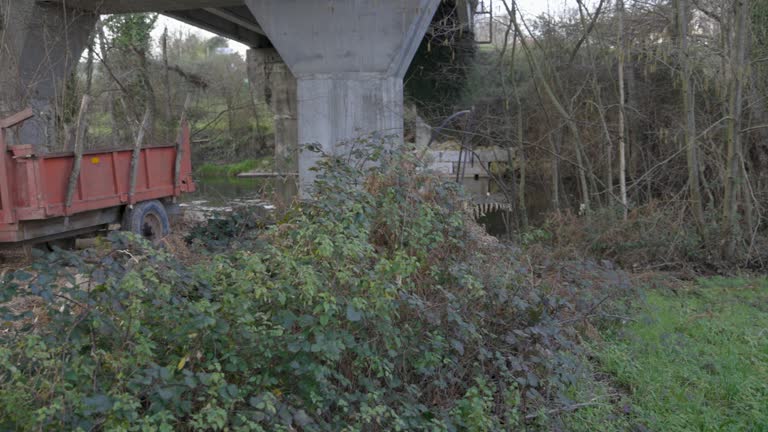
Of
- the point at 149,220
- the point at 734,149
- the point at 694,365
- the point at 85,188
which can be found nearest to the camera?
the point at 694,365

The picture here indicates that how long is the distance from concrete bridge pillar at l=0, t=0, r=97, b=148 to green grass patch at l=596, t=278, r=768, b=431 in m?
12.1

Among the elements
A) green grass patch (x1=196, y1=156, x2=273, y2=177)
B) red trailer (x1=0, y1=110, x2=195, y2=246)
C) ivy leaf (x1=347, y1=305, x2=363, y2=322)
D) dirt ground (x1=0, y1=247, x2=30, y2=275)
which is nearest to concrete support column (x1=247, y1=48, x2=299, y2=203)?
red trailer (x1=0, y1=110, x2=195, y2=246)

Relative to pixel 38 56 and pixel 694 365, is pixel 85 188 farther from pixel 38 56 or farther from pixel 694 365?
pixel 694 365

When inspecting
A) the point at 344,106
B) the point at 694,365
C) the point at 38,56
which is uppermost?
the point at 38,56

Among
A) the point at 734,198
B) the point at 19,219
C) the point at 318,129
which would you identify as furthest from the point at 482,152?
the point at 19,219

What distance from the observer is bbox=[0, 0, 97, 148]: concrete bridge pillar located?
14.8 metres

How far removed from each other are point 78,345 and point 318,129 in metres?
11.5

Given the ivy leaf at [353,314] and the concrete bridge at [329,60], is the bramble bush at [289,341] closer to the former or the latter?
the ivy leaf at [353,314]

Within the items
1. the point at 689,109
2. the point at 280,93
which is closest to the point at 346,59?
the point at 689,109

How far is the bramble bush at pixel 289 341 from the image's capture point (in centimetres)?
368

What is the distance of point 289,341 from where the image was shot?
13.6 feet

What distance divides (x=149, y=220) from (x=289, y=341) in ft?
31.7

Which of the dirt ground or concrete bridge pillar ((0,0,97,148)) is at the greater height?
concrete bridge pillar ((0,0,97,148))

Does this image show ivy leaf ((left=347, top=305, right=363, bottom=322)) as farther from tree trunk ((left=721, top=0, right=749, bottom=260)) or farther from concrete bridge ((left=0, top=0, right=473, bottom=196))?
concrete bridge ((left=0, top=0, right=473, bottom=196))
